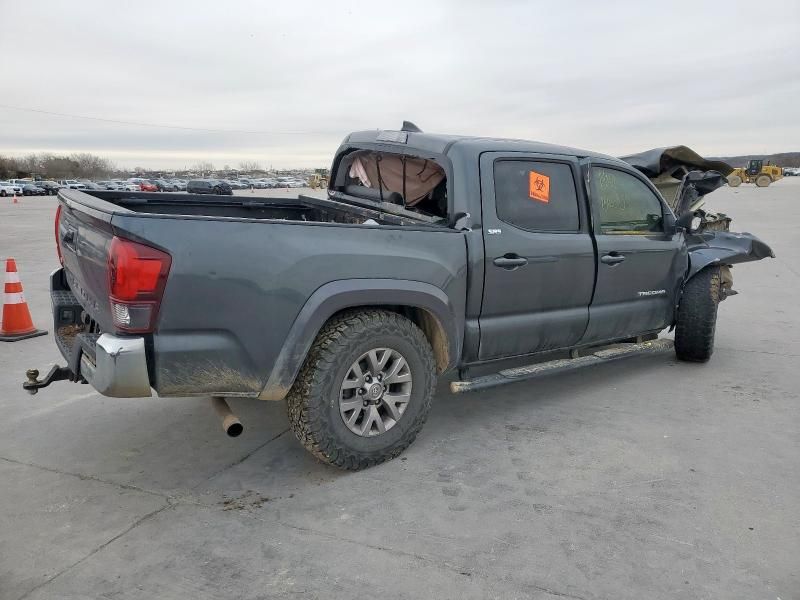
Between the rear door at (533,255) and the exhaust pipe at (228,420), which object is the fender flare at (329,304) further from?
the rear door at (533,255)

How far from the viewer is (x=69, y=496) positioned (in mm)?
3104

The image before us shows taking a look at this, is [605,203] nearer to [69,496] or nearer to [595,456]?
[595,456]

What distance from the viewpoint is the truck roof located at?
3.85 m

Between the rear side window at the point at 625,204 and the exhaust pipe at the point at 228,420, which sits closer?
the exhaust pipe at the point at 228,420

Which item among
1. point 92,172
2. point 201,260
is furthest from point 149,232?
point 92,172

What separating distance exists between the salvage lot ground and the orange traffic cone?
117cm

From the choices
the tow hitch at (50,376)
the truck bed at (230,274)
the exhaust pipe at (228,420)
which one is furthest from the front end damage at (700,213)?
the tow hitch at (50,376)

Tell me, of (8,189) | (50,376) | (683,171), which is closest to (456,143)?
(50,376)

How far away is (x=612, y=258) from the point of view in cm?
445

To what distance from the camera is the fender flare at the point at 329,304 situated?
3031mm

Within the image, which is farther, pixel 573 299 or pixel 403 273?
pixel 573 299

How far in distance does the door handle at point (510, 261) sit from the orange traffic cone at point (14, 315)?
460 cm

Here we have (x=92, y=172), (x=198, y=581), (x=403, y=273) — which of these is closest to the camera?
(x=198, y=581)

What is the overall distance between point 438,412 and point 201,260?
2.16m
